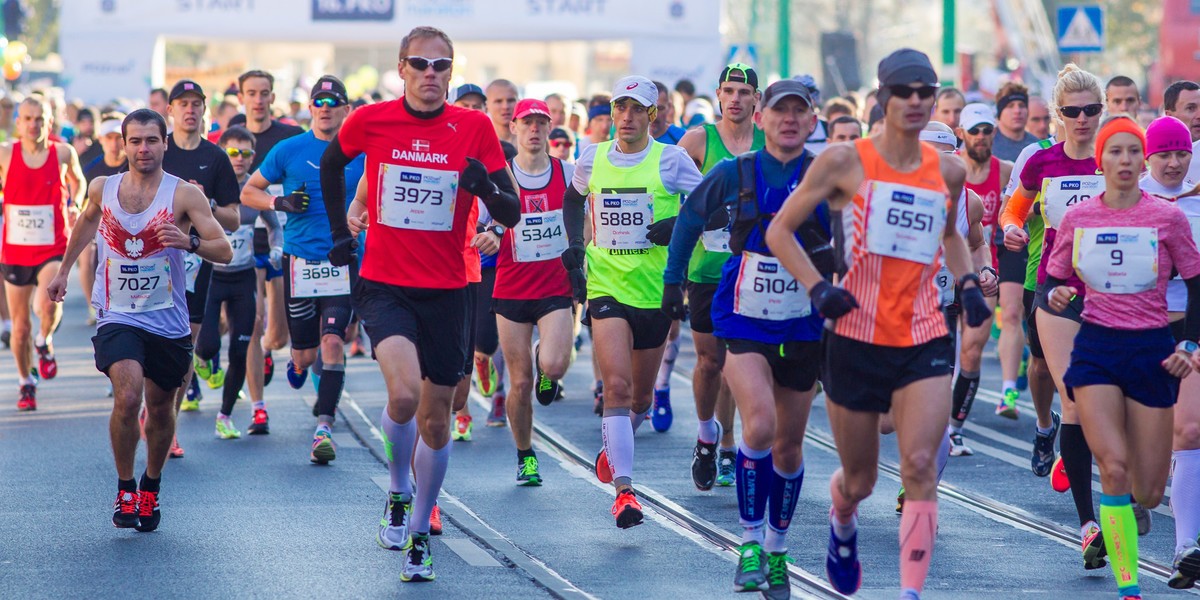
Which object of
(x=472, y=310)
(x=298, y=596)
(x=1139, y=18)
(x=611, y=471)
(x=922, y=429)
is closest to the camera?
(x=922, y=429)

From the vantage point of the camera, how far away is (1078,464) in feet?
24.7

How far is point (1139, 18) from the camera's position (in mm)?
52688

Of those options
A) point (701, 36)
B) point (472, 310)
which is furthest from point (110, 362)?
point (701, 36)

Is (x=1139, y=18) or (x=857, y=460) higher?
(x=1139, y=18)

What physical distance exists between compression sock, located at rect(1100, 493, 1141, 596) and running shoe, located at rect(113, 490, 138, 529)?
435 centimetres

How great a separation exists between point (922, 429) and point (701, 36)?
29902 millimetres

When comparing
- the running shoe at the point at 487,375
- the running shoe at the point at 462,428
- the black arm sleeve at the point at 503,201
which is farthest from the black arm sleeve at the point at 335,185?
the running shoe at the point at 487,375

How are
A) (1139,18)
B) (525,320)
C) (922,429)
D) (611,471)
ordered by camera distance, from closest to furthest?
(922,429) → (611,471) → (525,320) → (1139,18)

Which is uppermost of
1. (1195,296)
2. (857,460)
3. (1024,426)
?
(1195,296)

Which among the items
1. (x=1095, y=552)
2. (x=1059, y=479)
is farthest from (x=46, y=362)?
(x=1095, y=552)

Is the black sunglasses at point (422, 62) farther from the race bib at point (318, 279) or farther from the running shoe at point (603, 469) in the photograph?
the race bib at point (318, 279)

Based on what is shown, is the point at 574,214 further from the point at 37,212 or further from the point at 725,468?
the point at 37,212

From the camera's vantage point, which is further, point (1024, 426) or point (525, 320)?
point (1024, 426)

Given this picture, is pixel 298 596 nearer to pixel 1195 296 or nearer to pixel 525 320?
pixel 525 320
